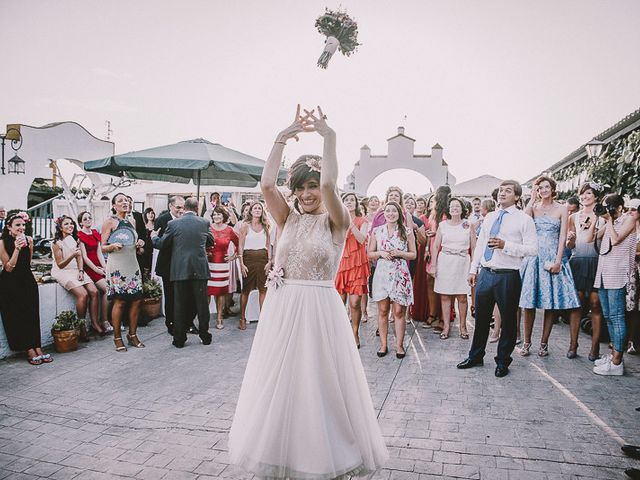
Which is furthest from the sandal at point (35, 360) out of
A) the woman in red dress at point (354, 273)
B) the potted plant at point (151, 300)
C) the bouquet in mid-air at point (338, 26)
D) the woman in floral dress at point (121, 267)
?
the bouquet in mid-air at point (338, 26)

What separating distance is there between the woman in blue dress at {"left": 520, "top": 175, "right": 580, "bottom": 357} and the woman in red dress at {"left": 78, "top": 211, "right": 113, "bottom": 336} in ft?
20.0

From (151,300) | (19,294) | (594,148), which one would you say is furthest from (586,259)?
(594,148)

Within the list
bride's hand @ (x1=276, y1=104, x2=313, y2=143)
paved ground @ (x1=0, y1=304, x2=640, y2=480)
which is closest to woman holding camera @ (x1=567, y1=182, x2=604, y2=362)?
paved ground @ (x1=0, y1=304, x2=640, y2=480)

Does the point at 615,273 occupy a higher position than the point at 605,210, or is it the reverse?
the point at 605,210

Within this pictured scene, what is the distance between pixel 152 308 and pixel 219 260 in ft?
5.01

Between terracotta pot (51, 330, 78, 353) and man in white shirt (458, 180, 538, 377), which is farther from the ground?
man in white shirt (458, 180, 538, 377)

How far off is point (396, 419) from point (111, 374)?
3325 millimetres

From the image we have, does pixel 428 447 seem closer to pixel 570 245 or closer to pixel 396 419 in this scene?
pixel 396 419

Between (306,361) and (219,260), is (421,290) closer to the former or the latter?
(219,260)

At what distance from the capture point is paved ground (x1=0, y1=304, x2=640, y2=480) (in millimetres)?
3152

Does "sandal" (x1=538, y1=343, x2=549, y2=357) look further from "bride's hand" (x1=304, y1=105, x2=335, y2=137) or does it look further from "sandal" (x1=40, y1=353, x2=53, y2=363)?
"sandal" (x1=40, y1=353, x2=53, y2=363)

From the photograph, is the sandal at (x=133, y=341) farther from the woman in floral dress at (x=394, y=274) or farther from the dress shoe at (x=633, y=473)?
the dress shoe at (x=633, y=473)

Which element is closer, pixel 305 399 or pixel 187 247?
pixel 305 399

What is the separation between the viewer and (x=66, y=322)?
5.96 metres
